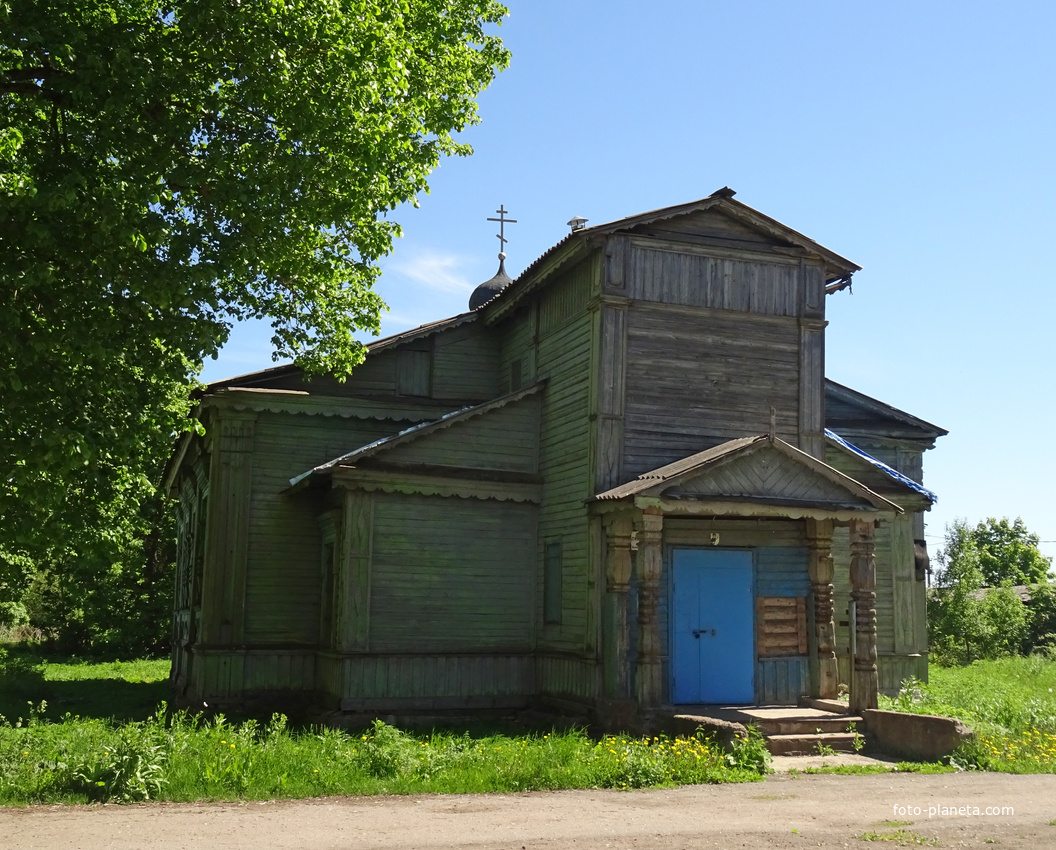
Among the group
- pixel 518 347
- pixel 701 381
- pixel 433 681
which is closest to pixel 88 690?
pixel 433 681

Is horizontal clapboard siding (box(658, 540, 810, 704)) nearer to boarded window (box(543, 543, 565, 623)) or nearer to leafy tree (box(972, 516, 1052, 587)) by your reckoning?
boarded window (box(543, 543, 565, 623))

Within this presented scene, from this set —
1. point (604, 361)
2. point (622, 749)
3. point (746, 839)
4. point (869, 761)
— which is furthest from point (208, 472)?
point (746, 839)

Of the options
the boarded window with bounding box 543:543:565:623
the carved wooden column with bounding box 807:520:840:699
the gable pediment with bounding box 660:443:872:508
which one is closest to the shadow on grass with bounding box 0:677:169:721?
the boarded window with bounding box 543:543:565:623

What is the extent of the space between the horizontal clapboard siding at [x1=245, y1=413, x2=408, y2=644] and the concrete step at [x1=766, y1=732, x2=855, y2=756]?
8.45 metres

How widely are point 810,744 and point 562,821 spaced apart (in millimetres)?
5890

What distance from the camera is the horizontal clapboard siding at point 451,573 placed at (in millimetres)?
17062

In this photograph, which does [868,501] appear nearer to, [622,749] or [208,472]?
[622,749]

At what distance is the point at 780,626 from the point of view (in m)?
17.1

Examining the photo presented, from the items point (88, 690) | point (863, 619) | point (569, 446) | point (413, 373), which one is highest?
point (413, 373)

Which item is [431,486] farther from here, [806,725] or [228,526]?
[806,725]

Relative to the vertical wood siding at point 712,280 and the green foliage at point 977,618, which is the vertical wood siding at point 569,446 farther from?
the green foliage at point 977,618

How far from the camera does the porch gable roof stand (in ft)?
48.7

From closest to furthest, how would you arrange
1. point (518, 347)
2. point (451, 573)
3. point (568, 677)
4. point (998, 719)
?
point (998, 719)
point (568, 677)
point (451, 573)
point (518, 347)

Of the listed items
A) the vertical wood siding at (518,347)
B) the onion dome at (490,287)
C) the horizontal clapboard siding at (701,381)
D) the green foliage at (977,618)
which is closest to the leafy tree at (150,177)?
the horizontal clapboard siding at (701,381)
